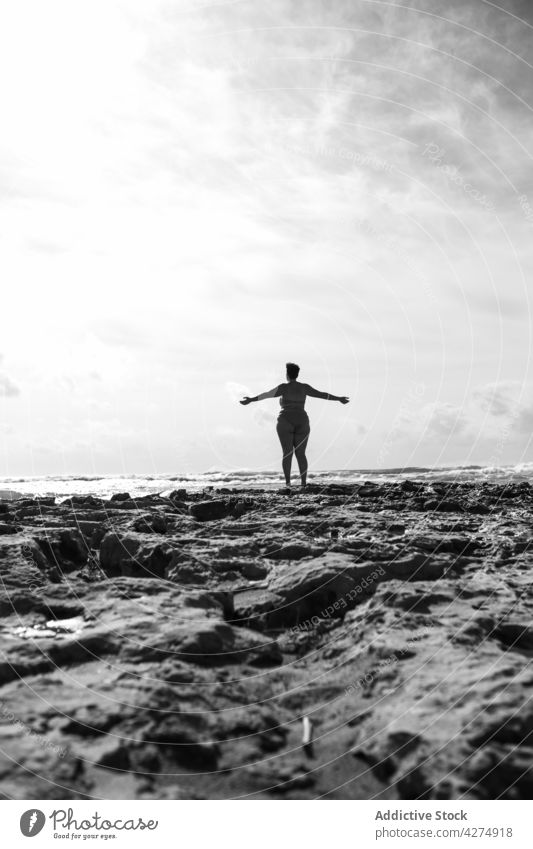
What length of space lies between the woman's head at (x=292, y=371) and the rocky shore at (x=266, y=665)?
8671 mm

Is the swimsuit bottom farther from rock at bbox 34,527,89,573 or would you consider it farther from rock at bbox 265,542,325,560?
rock at bbox 265,542,325,560

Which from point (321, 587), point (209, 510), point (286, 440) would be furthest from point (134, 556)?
point (286, 440)

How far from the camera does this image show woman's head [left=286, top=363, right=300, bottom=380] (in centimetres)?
1379

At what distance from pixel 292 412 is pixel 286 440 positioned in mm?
688

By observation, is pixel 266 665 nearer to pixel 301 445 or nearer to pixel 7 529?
pixel 7 529

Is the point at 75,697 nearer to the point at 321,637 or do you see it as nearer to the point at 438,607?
the point at 321,637

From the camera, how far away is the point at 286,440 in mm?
13883

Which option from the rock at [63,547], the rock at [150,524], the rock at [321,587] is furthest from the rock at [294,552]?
the rock at [63,547]

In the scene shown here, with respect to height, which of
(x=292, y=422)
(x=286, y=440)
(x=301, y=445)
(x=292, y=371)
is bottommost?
(x=301, y=445)

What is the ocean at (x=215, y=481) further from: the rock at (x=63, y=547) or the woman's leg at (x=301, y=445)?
the rock at (x=63, y=547)

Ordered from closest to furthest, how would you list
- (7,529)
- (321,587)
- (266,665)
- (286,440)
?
1. (266,665)
2. (321,587)
3. (7,529)
4. (286,440)

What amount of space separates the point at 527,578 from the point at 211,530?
3.01m
